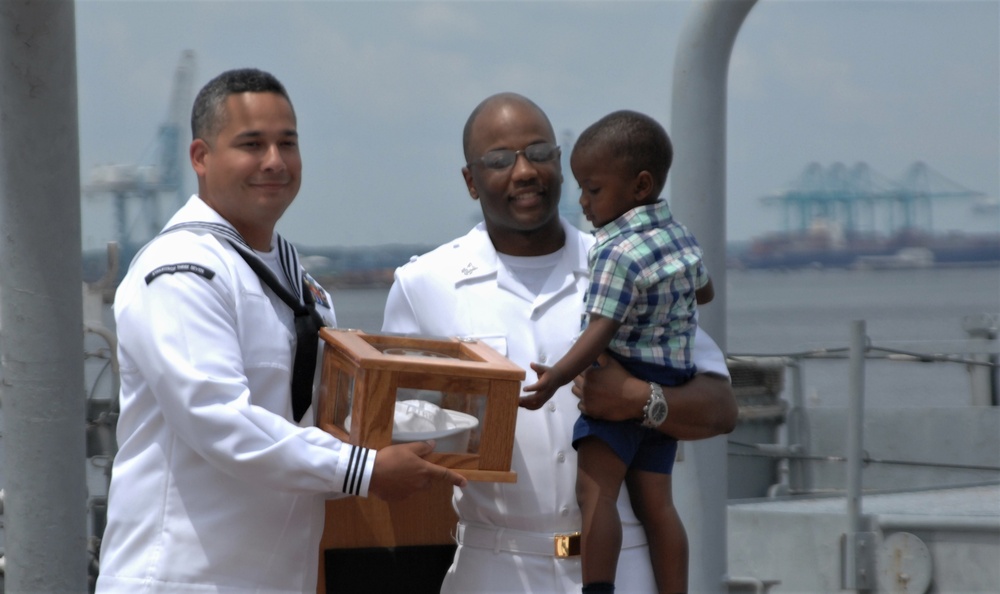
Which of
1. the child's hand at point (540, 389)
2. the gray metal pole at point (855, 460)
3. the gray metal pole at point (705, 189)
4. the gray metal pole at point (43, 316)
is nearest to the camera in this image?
the child's hand at point (540, 389)

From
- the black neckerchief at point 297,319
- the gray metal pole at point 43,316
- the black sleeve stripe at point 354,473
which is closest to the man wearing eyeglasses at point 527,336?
the black neckerchief at point 297,319

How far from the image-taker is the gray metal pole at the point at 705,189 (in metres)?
5.07

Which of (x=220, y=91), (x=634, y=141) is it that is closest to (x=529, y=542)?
(x=634, y=141)

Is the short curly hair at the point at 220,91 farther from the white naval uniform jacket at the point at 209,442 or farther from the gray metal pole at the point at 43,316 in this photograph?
the gray metal pole at the point at 43,316

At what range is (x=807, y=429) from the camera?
9.70m

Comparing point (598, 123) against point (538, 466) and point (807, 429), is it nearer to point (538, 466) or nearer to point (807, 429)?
point (538, 466)

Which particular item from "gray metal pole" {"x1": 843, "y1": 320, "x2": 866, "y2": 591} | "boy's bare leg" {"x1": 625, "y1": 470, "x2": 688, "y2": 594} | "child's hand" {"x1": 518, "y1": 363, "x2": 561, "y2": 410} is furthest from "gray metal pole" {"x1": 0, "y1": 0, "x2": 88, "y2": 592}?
"gray metal pole" {"x1": 843, "y1": 320, "x2": 866, "y2": 591}

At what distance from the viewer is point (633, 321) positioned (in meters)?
3.77

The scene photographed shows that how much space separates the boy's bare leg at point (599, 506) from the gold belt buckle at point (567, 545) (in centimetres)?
6

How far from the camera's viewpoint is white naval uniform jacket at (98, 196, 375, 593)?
311 cm

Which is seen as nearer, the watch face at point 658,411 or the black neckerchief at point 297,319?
the black neckerchief at point 297,319

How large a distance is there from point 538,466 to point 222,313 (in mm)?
1041

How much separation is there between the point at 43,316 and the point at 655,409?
1.89m

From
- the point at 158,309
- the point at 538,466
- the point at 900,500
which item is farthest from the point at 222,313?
the point at 900,500
